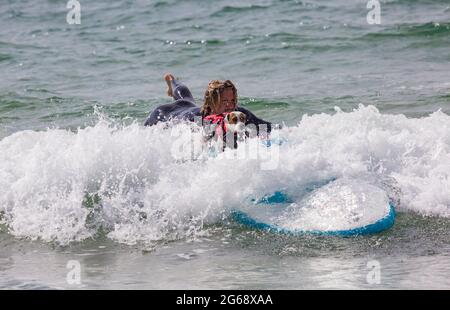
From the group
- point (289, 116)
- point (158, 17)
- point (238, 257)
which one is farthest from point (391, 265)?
point (158, 17)

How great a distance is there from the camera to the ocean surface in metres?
5.45

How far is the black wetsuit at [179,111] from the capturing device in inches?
310

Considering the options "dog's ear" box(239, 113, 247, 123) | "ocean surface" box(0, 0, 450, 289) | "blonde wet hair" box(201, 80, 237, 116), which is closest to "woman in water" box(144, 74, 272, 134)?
"blonde wet hair" box(201, 80, 237, 116)

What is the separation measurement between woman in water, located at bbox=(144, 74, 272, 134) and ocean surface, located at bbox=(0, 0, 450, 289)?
0.31 m

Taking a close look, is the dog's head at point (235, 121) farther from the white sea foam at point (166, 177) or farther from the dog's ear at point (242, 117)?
the white sea foam at point (166, 177)

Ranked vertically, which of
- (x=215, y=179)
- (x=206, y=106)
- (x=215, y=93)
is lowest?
(x=215, y=179)

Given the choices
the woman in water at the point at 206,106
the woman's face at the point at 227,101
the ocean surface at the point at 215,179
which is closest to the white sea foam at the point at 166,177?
the ocean surface at the point at 215,179

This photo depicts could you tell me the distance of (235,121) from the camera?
7.09m

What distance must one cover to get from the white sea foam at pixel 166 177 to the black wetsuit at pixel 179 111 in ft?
0.91

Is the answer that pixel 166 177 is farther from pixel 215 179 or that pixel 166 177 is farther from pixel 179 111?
pixel 179 111

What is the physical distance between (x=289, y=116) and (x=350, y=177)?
12.6ft

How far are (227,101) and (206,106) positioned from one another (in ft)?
0.77

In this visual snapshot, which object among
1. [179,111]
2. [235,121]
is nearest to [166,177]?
[235,121]
